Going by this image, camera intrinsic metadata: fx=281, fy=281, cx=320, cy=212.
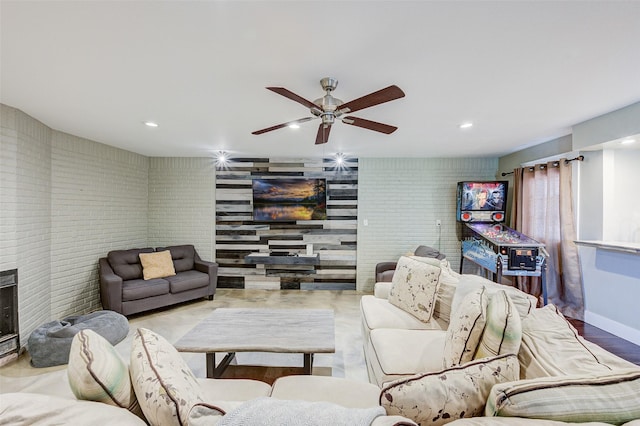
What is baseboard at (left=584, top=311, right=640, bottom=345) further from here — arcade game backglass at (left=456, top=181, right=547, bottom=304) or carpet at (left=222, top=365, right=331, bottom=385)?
carpet at (left=222, top=365, right=331, bottom=385)

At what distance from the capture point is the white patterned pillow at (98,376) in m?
0.95

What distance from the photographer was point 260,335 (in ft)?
7.20

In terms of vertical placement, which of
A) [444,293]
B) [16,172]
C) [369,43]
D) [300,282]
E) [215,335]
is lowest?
[300,282]

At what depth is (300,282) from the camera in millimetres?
5234

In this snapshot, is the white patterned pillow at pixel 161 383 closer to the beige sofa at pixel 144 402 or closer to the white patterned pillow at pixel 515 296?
the beige sofa at pixel 144 402

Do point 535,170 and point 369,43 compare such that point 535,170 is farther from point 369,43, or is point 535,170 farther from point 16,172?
point 16,172

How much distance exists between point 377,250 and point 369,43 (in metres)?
3.94

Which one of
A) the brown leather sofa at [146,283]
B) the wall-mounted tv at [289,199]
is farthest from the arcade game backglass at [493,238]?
the brown leather sofa at [146,283]

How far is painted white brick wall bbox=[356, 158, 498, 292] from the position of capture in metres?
5.12

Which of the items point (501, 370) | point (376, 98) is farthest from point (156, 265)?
point (501, 370)

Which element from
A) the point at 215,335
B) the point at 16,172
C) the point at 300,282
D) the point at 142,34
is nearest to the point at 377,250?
the point at 300,282

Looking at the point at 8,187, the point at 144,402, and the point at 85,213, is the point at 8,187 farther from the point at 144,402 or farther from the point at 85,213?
the point at 144,402

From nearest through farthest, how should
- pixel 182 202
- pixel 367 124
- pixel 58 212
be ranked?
pixel 367 124 → pixel 58 212 → pixel 182 202

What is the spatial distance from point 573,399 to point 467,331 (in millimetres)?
646
